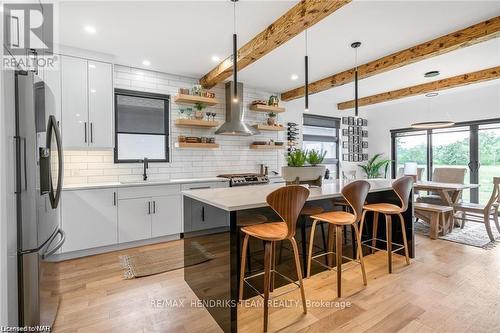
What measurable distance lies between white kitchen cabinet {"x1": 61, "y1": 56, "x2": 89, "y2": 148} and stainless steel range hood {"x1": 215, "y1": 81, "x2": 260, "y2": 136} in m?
1.94

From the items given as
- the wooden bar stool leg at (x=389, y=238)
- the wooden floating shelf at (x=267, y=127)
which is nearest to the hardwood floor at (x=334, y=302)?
the wooden bar stool leg at (x=389, y=238)

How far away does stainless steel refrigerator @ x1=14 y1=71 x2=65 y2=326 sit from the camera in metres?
1.40

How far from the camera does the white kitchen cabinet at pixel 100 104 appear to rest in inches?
131

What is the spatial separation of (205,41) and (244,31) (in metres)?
0.56

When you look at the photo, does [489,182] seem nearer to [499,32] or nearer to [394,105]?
[394,105]

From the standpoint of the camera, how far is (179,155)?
433 centimetres

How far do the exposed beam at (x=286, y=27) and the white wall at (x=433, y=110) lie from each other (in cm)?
504

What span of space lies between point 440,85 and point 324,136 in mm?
2570

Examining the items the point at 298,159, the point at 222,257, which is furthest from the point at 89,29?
the point at 222,257

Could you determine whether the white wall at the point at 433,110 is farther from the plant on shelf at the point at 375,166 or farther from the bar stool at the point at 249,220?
the bar stool at the point at 249,220

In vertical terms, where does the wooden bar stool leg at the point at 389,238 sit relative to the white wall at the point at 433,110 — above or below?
below

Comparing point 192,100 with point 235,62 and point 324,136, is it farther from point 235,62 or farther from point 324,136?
point 324,136

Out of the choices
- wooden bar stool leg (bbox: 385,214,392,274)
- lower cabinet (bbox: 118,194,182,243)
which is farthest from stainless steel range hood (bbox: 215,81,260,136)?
wooden bar stool leg (bbox: 385,214,392,274)

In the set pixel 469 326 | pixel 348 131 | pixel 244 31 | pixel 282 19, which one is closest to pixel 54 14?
pixel 244 31
